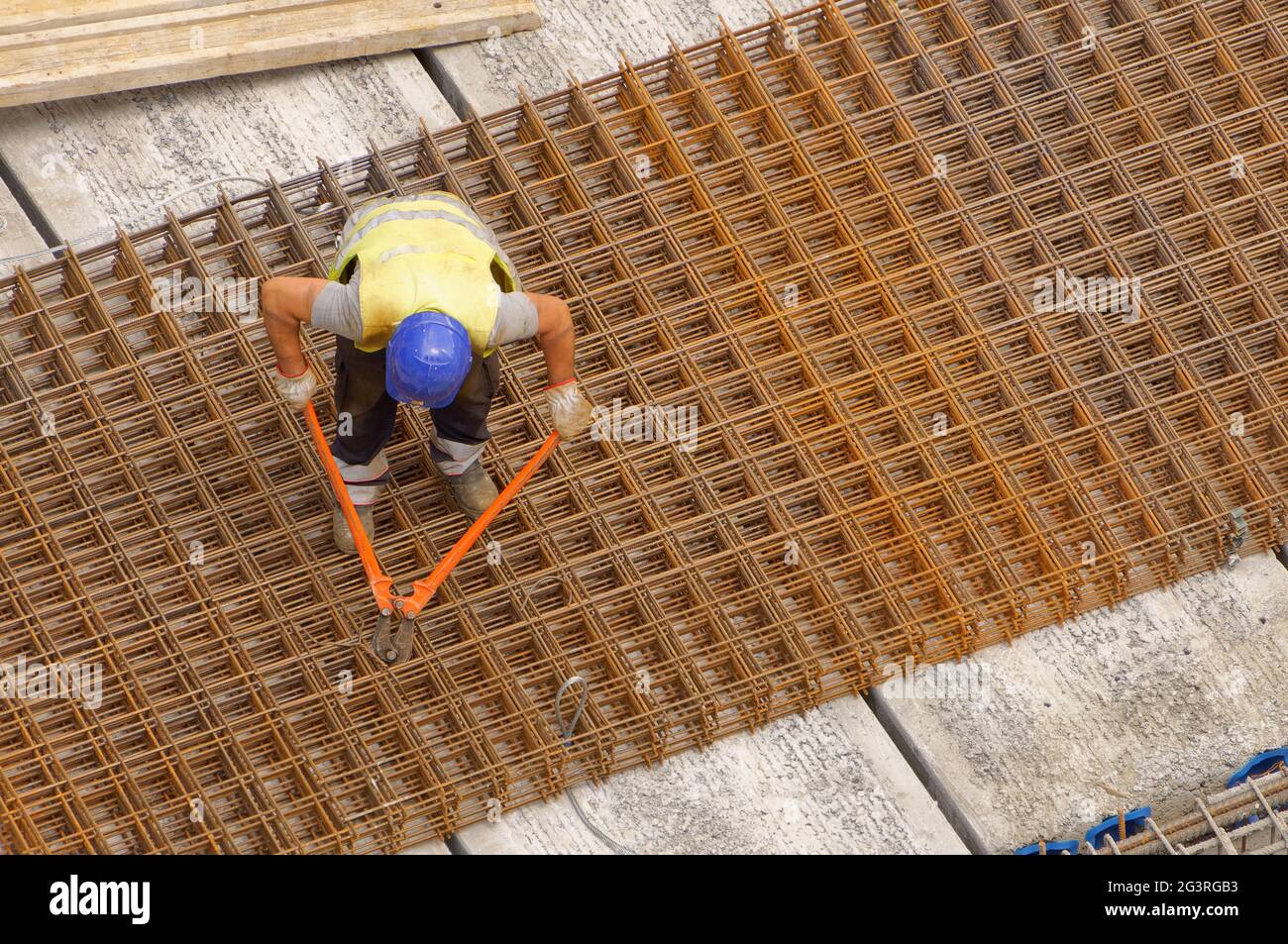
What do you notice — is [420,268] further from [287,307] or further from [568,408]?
[568,408]

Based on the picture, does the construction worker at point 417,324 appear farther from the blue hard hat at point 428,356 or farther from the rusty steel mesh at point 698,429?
the rusty steel mesh at point 698,429

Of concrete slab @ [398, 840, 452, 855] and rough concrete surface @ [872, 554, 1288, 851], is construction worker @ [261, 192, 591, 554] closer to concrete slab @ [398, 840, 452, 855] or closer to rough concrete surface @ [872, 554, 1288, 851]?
concrete slab @ [398, 840, 452, 855]

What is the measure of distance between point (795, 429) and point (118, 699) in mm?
2703

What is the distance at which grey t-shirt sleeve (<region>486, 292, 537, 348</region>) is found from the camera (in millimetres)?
5871

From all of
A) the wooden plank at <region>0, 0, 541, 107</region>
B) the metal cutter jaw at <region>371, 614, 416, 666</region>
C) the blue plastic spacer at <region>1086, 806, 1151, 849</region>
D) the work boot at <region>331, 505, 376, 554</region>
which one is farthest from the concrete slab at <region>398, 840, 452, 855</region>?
the wooden plank at <region>0, 0, 541, 107</region>

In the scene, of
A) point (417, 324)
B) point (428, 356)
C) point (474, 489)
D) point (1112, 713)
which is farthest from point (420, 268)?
point (1112, 713)

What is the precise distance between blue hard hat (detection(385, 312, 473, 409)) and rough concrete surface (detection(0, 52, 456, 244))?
2083 millimetres

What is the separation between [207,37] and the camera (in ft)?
24.8

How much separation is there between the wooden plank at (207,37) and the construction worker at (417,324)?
1.78m

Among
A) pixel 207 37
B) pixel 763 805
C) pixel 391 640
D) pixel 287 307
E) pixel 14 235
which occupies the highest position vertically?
A: pixel 207 37

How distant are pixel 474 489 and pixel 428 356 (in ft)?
4.20

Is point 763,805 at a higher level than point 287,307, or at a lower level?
lower

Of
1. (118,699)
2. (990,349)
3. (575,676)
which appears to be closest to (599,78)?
(990,349)

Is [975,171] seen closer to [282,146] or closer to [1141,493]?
[1141,493]
